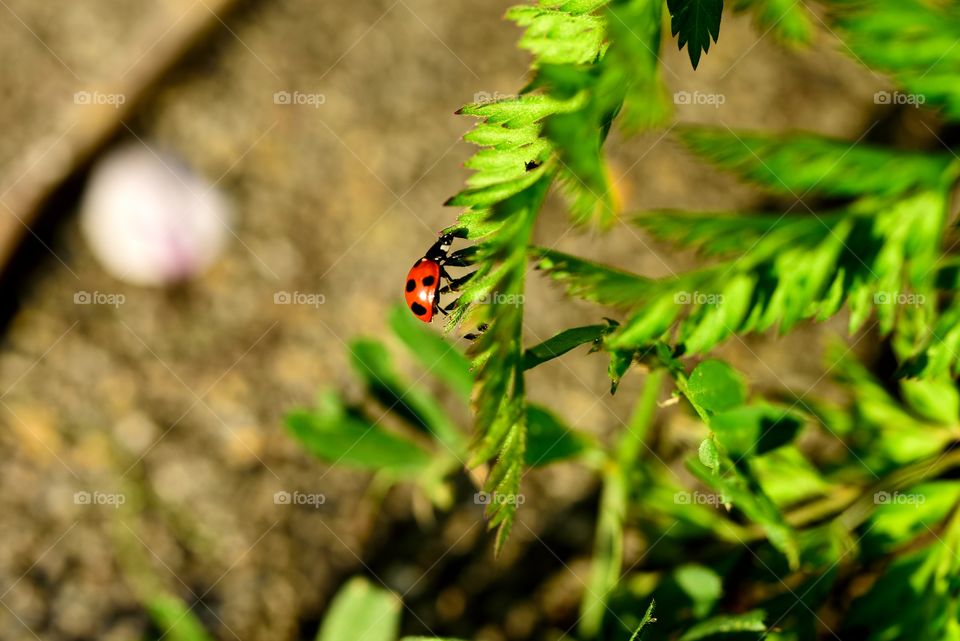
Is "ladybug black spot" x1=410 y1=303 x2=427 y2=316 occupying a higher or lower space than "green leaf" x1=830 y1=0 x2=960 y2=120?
lower

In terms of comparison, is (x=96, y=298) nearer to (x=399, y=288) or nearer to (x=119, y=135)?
(x=119, y=135)

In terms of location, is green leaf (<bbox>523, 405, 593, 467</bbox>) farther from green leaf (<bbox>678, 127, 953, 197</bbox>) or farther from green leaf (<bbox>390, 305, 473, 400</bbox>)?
green leaf (<bbox>678, 127, 953, 197</bbox>)

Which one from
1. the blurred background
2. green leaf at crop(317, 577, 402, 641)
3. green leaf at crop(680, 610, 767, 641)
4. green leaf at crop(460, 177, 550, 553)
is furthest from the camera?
the blurred background

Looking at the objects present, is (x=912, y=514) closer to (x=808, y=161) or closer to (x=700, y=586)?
(x=700, y=586)

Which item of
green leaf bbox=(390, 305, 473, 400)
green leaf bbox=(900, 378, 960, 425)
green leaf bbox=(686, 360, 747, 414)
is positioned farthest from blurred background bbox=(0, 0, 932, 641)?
green leaf bbox=(686, 360, 747, 414)

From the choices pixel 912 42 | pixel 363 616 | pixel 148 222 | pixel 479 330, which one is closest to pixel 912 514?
pixel 912 42

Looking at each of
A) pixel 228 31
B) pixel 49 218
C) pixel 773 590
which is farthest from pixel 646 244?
pixel 49 218

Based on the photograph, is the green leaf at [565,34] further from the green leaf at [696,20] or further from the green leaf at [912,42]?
the green leaf at [912,42]

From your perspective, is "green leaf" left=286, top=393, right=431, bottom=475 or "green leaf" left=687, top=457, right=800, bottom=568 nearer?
"green leaf" left=687, top=457, right=800, bottom=568
